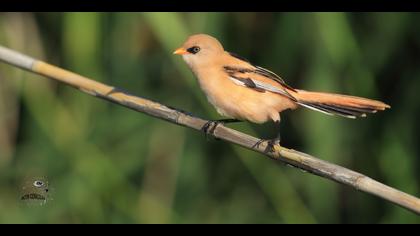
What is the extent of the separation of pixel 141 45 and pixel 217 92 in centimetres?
131

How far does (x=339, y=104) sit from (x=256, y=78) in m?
0.37

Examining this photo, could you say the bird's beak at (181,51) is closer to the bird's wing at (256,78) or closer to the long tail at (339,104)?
the bird's wing at (256,78)

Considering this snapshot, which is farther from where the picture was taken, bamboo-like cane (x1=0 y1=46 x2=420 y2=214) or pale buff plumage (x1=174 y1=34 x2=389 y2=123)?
pale buff plumage (x1=174 y1=34 x2=389 y2=123)

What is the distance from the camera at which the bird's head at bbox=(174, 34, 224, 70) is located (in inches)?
99.1

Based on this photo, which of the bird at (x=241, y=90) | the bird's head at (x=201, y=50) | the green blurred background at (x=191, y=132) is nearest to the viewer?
the bird at (x=241, y=90)

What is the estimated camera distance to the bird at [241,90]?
2375 millimetres

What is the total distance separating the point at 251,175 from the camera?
375cm

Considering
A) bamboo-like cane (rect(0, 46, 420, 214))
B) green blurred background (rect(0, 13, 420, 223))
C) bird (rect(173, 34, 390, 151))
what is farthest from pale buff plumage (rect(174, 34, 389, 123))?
green blurred background (rect(0, 13, 420, 223))

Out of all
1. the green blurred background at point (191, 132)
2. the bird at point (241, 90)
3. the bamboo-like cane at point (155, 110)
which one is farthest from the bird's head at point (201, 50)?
the green blurred background at point (191, 132)

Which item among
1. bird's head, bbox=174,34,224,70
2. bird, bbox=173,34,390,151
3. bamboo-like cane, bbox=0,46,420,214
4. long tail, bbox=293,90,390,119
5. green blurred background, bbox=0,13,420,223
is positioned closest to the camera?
bamboo-like cane, bbox=0,46,420,214

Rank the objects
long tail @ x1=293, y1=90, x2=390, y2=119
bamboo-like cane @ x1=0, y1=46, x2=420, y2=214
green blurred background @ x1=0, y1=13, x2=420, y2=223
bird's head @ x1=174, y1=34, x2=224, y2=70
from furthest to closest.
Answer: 1. green blurred background @ x1=0, y1=13, x2=420, y2=223
2. bird's head @ x1=174, y1=34, x2=224, y2=70
3. long tail @ x1=293, y1=90, x2=390, y2=119
4. bamboo-like cane @ x1=0, y1=46, x2=420, y2=214

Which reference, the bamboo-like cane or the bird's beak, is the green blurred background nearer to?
the bird's beak

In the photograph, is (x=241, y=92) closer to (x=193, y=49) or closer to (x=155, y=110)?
(x=193, y=49)

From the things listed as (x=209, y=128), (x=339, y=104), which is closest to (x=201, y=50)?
(x=209, y=128)
